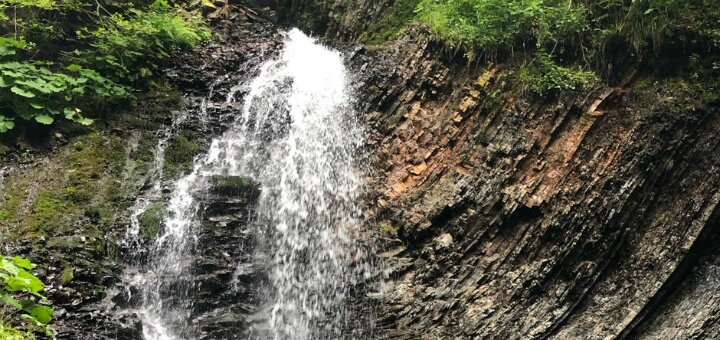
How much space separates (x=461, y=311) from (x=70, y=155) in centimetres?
699

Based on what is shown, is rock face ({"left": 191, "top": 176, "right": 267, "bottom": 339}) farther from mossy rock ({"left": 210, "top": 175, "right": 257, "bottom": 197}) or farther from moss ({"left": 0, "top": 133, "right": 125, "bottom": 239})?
moss ({"left": 0, "top": 133, "right": 125, "bottom": 239})

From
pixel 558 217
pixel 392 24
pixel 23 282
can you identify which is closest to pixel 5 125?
pixel 23 282

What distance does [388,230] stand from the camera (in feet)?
25.9

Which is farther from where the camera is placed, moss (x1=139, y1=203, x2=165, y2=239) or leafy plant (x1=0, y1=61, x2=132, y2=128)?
leafy plant (x1=0, y1=61, x2=132, y2=128)

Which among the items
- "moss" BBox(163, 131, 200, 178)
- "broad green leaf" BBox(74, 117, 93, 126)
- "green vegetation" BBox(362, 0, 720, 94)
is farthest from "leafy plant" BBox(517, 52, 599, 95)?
"broad green leaf" BBox(74, 117, 93, 126)

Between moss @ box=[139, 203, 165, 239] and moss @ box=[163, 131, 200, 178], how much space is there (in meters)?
0.83

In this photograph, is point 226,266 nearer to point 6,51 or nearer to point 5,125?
point 5,125

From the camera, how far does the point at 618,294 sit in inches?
240

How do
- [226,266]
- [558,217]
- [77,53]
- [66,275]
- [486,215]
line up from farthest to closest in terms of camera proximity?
[77,53]
[226,266]
[486,215]
[558,217]
[66,275]

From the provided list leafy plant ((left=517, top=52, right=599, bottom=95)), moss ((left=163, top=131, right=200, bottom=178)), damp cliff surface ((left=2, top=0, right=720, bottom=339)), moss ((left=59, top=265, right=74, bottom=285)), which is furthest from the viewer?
moss ((left=163, top=131, right=200, bottom=178))

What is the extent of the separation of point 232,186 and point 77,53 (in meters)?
4.18

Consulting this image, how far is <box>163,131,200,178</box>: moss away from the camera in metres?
8.74

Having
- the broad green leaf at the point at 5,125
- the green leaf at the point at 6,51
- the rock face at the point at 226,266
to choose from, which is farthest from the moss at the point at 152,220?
the green leaf at the point at 6,51

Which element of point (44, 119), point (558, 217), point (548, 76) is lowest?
point (44, 119)
